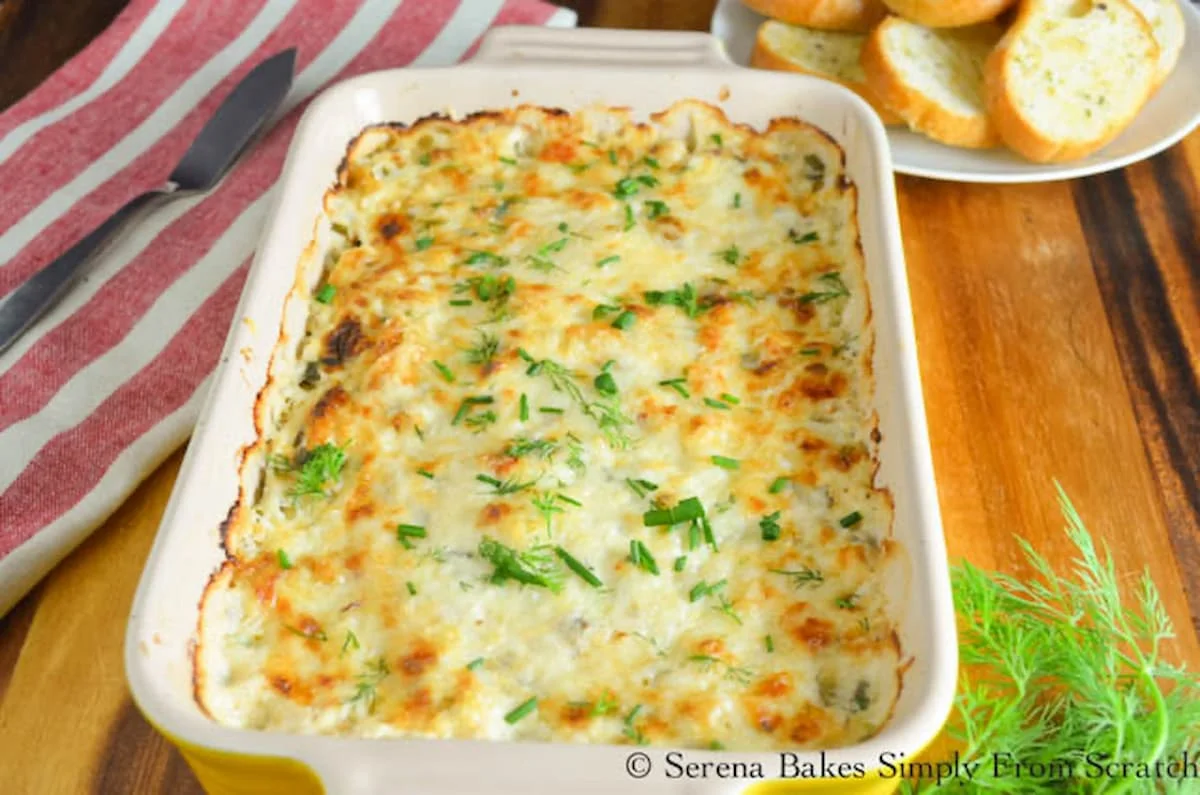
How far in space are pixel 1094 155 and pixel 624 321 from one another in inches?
53.4

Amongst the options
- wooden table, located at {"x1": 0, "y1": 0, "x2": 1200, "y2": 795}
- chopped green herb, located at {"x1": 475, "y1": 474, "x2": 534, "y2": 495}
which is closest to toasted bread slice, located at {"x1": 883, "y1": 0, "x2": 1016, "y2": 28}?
wooden table, located at {"x1": 0, "y1": 0, "x2": 1200, "y2": 795}

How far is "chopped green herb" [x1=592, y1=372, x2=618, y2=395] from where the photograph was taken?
195cm

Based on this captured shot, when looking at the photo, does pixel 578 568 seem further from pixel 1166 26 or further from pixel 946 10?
pixel 1166 26

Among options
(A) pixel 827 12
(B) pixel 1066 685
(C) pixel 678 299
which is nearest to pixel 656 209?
(C) pixel 678 299

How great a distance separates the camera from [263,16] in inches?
126

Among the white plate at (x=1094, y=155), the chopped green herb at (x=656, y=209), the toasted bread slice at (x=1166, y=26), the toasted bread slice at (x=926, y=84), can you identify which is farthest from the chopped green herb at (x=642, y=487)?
the toasted bread slice at (x=1166, y=26)

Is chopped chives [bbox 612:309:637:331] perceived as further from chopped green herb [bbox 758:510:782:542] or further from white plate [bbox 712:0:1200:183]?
white plate [bbox 712:0:1200:183]

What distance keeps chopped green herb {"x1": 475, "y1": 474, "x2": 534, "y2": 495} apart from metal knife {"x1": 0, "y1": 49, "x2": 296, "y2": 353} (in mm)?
1141

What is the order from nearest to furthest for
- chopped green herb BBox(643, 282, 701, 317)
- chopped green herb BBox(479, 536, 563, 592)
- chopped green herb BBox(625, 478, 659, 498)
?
chopped green herb BBox(479, 536, 563, 592), chopped green herb BBox(625, 478, 659, 498), chopped green herb BBox(643, 282, 701, 317)

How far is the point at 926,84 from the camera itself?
8.95 feet

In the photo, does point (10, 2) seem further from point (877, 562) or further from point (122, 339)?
point (877, 562)

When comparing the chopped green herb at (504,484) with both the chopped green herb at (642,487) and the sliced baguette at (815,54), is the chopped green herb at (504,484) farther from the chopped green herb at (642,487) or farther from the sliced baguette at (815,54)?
the sliced baguette at (815,54)

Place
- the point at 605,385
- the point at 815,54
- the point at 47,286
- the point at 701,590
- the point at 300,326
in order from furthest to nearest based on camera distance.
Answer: the point at 815,54 < the point at 47,286 < the point at 300,326 < the point at 605,385 < the point at 701,590

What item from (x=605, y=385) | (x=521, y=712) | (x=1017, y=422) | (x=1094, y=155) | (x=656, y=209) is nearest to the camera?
(x=521, y=712)
